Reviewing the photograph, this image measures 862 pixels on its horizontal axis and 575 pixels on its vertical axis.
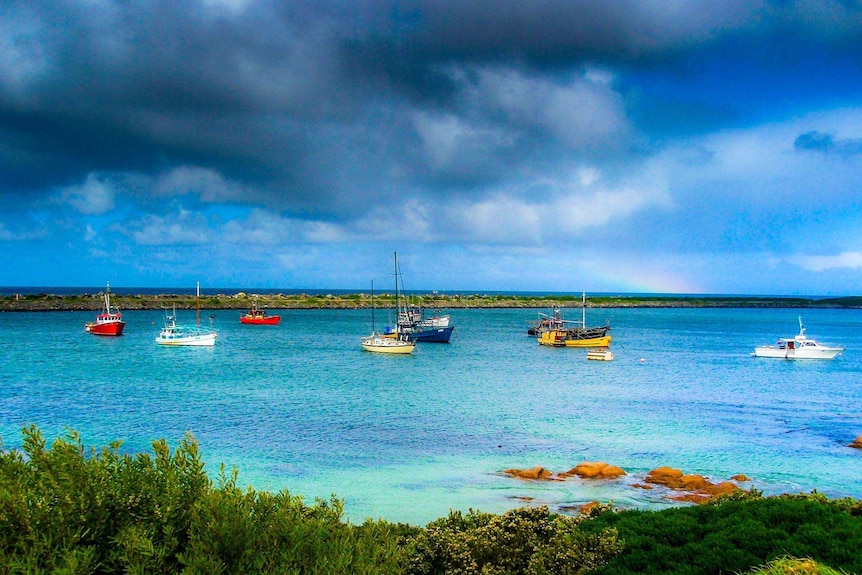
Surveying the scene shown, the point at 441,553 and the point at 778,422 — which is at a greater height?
the point at 441,553

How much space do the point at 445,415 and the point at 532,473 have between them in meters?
11.1

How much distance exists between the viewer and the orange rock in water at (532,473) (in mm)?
20359

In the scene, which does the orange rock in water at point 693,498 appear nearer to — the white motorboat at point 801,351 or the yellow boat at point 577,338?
the white motorboat at point 801,351

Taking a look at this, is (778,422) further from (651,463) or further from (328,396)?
(328,396)

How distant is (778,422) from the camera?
102 ft

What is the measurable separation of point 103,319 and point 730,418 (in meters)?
68.3

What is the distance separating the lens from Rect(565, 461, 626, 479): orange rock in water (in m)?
20.4

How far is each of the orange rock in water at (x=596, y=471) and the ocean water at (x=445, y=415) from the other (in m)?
0.49

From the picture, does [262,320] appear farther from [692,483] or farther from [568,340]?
[692,483]

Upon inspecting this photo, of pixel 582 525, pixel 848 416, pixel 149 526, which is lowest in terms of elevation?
pixel 848 416

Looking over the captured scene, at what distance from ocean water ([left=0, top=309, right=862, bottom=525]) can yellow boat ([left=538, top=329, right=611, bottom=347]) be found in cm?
501

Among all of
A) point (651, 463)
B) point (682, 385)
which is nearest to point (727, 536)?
point (651, 463)

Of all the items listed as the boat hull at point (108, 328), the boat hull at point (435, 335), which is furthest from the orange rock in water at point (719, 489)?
the boat hull at point (108, 328)

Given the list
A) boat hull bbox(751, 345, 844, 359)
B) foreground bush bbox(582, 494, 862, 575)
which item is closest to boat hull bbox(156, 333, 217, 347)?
boat hull bbox(751, 345, 844, 359)
